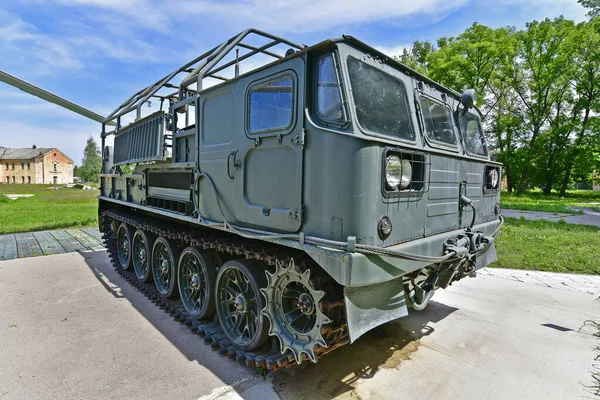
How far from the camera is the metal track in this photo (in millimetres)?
2750

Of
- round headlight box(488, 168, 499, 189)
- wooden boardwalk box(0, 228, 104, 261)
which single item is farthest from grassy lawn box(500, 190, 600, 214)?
wooden boardwalk box(0, 228, 104, 261)

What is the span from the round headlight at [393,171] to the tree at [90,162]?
253 ft

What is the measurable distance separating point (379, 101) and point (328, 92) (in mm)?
540

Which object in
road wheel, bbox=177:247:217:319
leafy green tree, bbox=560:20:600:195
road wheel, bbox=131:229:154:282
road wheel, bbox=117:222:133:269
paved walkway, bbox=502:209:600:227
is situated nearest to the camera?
road wheel, bbox=177:247:217:319

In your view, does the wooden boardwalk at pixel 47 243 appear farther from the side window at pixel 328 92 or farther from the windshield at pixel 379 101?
the windshield at pixel 379 101

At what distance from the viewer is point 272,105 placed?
302 centimetres

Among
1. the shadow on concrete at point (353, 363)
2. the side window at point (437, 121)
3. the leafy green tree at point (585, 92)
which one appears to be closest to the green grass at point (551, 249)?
the shadow on concrete at point (353, 363)

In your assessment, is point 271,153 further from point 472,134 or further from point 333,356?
point 472,134

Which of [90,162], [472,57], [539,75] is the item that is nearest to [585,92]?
[539,75]

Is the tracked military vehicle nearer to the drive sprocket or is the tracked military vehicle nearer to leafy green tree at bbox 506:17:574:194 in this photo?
the drive sprocket

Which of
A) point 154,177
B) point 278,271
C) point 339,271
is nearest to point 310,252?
point 339,271

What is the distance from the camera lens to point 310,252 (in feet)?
8.39

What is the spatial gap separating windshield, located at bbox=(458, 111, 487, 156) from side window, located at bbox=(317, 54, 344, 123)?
246 centimetres

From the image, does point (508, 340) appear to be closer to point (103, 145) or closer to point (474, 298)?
point (474, 298)
